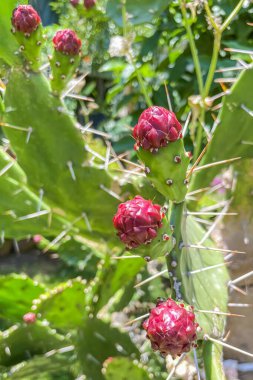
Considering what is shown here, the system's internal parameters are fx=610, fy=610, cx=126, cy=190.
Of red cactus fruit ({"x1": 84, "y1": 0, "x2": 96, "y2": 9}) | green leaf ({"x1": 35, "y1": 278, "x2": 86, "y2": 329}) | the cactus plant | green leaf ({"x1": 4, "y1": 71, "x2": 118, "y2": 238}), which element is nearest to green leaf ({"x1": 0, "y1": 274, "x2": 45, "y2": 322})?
the cactus plant

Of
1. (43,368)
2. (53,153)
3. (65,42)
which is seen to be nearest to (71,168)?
(53,153)

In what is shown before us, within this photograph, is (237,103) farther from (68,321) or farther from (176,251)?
(68,321)

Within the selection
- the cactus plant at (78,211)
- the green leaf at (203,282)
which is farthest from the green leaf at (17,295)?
the green leaf at (203,282)

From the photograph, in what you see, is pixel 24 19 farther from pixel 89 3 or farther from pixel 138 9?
pixel 138 9

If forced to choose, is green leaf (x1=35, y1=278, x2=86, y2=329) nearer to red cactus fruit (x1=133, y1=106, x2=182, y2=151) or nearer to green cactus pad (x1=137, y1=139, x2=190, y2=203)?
green cactus pad (x1=137, y1=139, x2=190, y2=203)

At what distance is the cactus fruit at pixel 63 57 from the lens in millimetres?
1222

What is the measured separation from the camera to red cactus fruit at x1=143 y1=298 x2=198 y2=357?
789mm

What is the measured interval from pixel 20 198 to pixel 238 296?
1.82ft

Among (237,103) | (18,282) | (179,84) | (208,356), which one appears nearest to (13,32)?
(237,103)

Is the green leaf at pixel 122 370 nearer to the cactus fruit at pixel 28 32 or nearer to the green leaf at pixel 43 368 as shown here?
the green leaf at pixel 43 368

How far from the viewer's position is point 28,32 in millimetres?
1192

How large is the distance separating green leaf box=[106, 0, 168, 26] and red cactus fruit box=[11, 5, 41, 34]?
16.9 inches

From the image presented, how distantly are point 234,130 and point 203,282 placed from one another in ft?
1.08

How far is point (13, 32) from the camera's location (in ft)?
3.95
